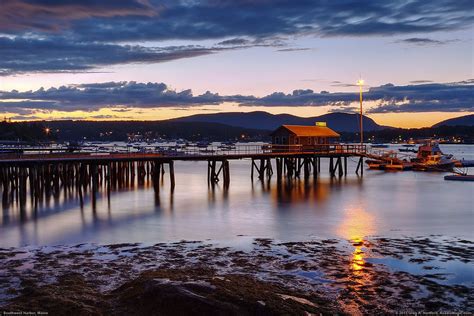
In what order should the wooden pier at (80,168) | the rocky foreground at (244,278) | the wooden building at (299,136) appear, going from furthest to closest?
1. the wooden building at (299,136)
2. the wooden pier at (80,168)
3. the rocky foreground at (244,278)

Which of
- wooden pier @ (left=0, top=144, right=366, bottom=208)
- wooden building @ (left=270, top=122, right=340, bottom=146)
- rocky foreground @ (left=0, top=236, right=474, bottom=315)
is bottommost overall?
rocky foreground @ (left=0, top=236, right=474, bottom=315)

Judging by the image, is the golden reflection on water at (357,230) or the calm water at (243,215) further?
the calm water at (243,215)

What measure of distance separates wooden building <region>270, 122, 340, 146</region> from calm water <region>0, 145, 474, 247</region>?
33.9ft

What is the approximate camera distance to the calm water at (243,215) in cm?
2558

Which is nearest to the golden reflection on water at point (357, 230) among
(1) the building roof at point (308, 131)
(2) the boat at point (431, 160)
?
(1) the building roof at point (308, 131)

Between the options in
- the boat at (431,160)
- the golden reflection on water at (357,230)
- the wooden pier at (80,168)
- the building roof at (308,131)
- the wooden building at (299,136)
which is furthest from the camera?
the boat at (431,160)

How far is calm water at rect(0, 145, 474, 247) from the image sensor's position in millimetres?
25578

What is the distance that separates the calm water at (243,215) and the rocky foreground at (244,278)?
2.61 meters

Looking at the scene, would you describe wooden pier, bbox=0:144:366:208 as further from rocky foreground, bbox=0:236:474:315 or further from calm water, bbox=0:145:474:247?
rocky foreground, bbox=0:236:474:315

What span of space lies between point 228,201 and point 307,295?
2477 cm

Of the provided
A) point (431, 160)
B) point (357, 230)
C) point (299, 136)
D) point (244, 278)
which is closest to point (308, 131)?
point (299, 136)

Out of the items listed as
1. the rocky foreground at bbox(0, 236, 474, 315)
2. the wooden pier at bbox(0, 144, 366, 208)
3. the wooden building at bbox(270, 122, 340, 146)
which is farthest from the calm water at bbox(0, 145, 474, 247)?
the wooden building at bbox(270, 122, 340, 146)

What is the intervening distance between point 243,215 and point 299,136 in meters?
28.2

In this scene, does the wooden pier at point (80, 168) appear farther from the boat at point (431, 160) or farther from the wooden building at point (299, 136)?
the boat at point (431, 160)
